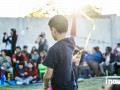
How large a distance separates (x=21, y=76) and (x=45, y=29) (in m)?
5.88

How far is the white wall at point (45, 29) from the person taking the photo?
21573 mm

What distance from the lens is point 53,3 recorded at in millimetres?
41625

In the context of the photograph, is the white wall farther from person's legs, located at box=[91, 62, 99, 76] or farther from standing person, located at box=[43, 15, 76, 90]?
standing person, located at box=[43, 15, 76, 90]

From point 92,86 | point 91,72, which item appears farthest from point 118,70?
point 92,86

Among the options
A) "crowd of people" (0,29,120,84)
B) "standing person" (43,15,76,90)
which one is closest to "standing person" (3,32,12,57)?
"crowd of people" (0,29,120,84)

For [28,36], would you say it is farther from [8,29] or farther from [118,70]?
[118,70]

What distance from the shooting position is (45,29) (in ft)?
71.2

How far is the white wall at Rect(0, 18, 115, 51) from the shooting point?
2157cm

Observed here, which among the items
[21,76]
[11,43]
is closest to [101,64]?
[21,76]

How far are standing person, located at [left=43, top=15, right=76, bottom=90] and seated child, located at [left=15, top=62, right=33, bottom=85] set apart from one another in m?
11.8

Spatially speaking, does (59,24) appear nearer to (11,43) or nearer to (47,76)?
(47,76)

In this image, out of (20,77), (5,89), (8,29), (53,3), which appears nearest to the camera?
(5,89)

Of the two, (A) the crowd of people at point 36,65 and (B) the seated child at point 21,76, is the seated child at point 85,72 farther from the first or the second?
(B) the seated child at point 21,76

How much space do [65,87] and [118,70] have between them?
1299 cm
